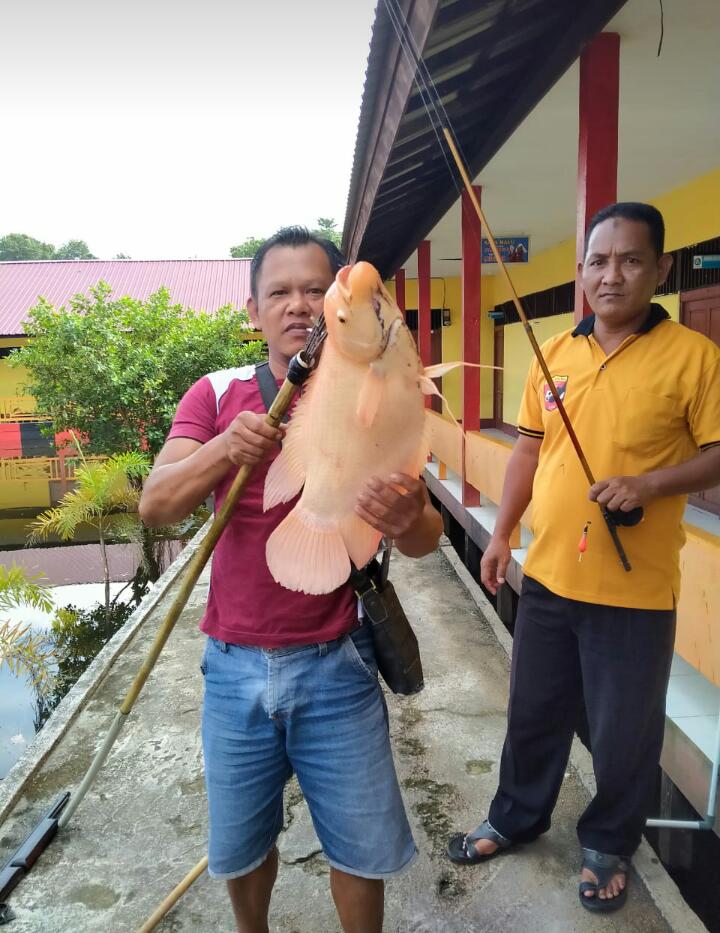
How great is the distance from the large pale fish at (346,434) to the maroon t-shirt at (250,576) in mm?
145

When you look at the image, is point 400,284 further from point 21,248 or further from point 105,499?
point 21,248

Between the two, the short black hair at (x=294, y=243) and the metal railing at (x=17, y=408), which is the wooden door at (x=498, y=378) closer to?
the metal railing at (x=17, y=408)

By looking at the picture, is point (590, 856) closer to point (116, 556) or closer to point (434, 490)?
point (434, 490)

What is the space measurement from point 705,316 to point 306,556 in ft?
20.0

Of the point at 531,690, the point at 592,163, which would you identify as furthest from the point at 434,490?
the point at 531,690

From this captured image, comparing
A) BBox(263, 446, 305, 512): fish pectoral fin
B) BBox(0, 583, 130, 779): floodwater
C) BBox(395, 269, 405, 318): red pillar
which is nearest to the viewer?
BBox(263, 446, 305, 512): fish pectoral fin

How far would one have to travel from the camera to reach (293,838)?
2.64 meters

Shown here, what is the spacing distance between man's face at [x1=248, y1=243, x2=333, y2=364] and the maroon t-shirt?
198 millimetres

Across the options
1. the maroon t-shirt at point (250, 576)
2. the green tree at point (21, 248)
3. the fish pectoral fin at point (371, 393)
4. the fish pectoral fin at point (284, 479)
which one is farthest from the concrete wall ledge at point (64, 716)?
the green tree at point (21, 248)

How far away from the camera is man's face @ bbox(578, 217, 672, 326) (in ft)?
6.54

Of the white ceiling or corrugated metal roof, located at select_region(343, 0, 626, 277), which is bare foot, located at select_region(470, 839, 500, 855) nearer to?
corrugated metal roof, located at select_region(343, 0, 626, 277)

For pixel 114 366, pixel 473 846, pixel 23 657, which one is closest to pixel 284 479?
pixel 473 846

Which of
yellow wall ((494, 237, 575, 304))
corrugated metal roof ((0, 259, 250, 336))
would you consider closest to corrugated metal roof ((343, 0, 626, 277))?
yellow wall ((494, 237, 575, 304))

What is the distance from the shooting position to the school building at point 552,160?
2.84m
